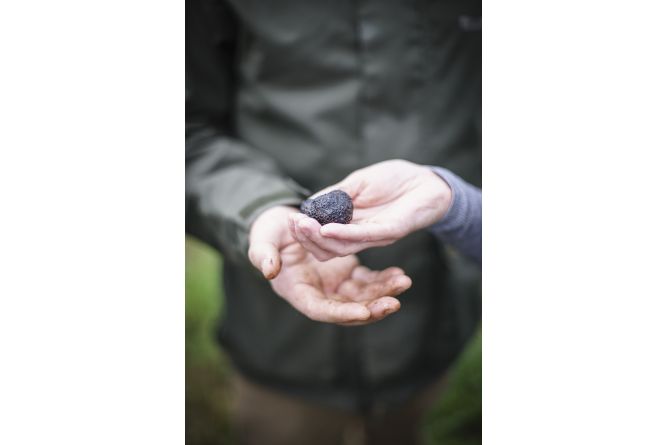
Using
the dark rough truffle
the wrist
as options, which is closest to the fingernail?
the dark rough truffle

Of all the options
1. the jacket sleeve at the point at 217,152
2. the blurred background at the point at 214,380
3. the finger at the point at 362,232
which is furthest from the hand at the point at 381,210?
the blurred background at the point at 214,380

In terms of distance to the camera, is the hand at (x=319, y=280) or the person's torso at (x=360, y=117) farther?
the person's torso at (x=360, y=117)

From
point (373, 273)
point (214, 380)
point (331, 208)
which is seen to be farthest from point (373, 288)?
point (214, 380)

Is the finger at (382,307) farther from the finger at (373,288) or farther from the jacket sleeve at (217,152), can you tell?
the jacket sleeve at (217,152)

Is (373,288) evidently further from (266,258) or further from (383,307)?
(266,258)
